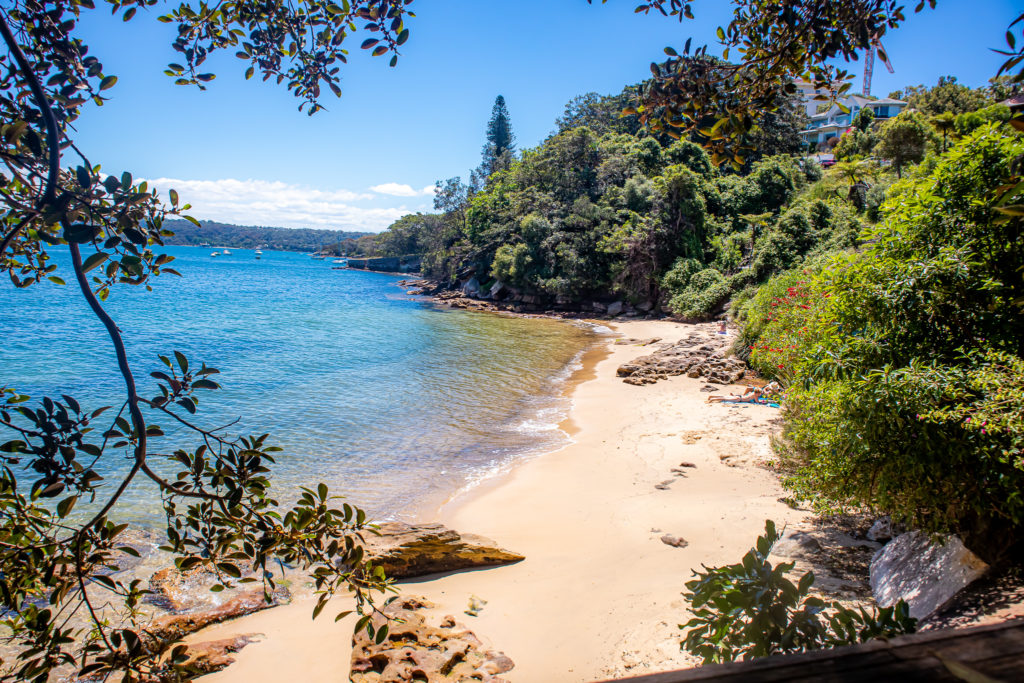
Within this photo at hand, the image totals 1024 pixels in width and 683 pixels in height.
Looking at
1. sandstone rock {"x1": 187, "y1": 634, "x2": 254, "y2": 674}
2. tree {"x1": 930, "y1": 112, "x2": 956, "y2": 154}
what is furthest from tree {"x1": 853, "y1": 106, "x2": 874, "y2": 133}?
sandstone rock {"x1": 187, "y1": 634, "x2": 254, "y2": 674}

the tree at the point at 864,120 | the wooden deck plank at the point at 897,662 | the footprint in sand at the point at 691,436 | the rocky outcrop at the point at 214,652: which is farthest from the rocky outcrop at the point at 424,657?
the tree at the point at 864,120

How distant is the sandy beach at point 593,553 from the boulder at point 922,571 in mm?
1508

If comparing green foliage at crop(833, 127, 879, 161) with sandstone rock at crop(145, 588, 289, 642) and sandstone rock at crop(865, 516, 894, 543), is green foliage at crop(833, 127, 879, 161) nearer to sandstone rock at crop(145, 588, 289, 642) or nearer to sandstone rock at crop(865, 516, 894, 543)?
sandstone rock at crop(865, 516, 894, 543)

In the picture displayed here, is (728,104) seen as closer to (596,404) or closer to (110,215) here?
(110,215)

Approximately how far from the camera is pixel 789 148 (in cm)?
4372

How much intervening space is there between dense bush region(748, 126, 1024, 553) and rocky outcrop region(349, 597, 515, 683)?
3449 mm

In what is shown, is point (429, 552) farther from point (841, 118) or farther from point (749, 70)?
point (841, 118)

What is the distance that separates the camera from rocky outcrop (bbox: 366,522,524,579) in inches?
258

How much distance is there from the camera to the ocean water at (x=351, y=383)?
1051 cm

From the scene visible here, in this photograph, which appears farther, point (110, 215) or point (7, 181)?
point (7, 181)

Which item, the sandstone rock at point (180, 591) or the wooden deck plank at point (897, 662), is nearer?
the wooden deck plank at point (897, 662)

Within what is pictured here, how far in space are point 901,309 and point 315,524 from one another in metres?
5.00

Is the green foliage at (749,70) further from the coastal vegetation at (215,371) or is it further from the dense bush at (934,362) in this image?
the dense bush at (934,362)

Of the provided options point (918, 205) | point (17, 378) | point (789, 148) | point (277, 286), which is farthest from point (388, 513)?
point (277, 286)
